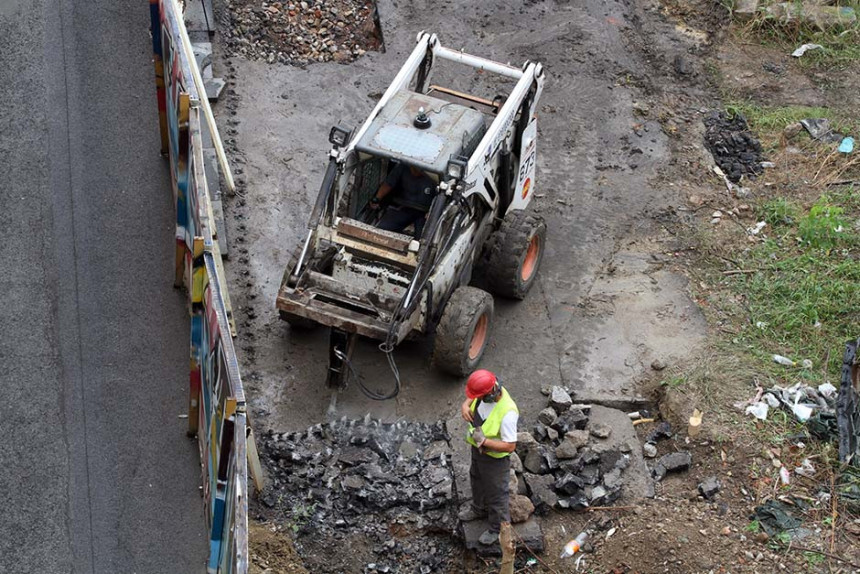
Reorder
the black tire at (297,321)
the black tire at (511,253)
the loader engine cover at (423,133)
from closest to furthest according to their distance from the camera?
1. the loader engine cover at (423,133)
2. the black tire at (297,321)
3. the black tire at (511,253)

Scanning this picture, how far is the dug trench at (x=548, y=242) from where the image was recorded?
10.3 metres

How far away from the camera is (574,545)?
9781mm

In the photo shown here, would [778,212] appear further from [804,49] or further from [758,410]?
[804,49]

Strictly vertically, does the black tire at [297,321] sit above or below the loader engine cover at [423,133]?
below

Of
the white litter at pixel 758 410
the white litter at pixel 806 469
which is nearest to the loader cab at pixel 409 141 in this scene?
the white litter at pixel 758 410

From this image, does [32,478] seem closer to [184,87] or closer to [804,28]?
[184,87]

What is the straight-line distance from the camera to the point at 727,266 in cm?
Result: 1300

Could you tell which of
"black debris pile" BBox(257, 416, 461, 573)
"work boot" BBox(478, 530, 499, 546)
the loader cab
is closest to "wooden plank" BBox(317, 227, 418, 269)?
the loader cab

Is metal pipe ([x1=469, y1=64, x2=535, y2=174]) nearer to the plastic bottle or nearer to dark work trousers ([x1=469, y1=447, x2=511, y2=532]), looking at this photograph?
dark work trousers ([x1=469, y1=447, x2=511, y2=532])

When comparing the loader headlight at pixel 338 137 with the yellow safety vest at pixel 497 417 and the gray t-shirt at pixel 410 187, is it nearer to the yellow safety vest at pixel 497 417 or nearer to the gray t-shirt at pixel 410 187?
the gray t-shirt at pixel 410 187

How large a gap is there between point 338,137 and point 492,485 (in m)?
4.11

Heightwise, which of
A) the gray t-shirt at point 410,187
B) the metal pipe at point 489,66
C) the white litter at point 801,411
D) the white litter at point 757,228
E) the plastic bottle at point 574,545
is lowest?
the plastic bottle at point 574,545

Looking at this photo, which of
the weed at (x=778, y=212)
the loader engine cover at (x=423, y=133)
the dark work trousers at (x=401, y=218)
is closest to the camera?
the loader engine cover at (x=423, y=133)

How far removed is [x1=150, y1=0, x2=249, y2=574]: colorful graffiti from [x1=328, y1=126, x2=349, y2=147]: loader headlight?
1.49 m
